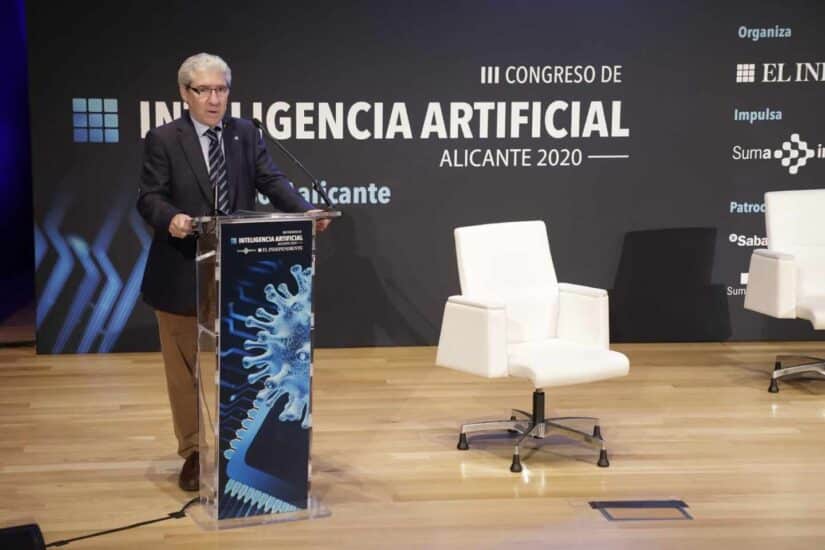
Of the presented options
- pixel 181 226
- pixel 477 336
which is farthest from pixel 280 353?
pixel 477 336

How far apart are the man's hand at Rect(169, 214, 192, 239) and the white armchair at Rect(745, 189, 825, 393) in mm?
3761

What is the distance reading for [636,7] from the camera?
7.85 meters

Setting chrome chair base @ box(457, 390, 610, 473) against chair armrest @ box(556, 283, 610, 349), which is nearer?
chrome chair base @ box(457, 390, 610, 473)

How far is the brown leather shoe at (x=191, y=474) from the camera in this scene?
17.0ft

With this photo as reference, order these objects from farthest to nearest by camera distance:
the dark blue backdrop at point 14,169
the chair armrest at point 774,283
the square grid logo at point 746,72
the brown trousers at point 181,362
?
1. the dark blue backdrop at point 14,169
2. the square grid logo at point 746,72
3. the chair armrest at point 774,283
4. the brown trousers at point 181,362

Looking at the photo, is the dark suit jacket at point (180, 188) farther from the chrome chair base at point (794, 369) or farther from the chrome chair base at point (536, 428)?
the chrome chair base at point (794, 369)

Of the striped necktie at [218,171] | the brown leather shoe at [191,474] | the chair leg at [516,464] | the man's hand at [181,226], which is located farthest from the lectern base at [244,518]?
the striped necktie at [218,171]

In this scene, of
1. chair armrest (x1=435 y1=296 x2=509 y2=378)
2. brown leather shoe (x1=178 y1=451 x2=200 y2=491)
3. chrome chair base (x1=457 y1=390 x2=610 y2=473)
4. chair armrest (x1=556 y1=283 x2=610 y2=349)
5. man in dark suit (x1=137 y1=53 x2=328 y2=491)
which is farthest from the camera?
chair armrest (x1=556 y1=283 x2=610 y2=349)

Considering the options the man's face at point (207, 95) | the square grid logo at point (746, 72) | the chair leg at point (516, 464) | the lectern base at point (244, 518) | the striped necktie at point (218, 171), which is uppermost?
the square grid logo at point (746, 72)

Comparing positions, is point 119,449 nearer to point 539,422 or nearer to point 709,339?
point 539,422

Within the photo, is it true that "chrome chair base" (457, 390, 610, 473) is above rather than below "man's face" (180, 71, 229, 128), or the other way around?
below

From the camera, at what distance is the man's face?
15.5ft

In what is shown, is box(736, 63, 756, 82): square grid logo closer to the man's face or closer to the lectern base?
the man's face

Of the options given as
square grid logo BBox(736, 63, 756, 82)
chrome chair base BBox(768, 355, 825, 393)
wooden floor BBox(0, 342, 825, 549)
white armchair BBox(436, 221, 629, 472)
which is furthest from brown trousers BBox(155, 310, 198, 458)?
square grid logo BBox(736, 63, 756, 82)
